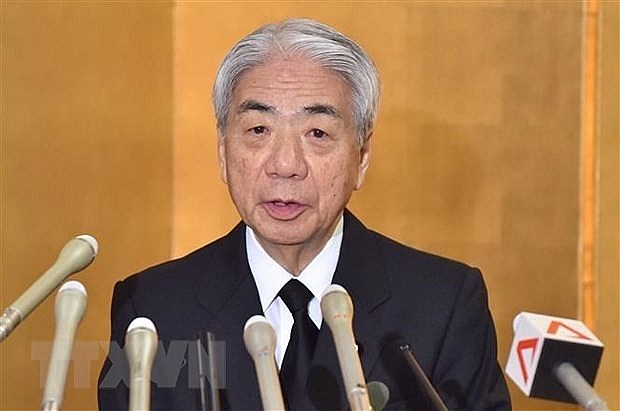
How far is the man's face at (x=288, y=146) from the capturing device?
1609 millimetres

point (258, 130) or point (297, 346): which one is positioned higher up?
point (258, 130)

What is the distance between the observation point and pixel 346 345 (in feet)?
3.65

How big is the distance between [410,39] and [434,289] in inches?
45.1

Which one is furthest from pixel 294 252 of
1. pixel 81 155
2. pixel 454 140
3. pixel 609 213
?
pixel 609 213

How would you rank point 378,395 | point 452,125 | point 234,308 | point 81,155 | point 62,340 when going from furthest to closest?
1. point 452,125
2. point 81,155
3. point 234,308
4. point 378,395
5. point 62,340

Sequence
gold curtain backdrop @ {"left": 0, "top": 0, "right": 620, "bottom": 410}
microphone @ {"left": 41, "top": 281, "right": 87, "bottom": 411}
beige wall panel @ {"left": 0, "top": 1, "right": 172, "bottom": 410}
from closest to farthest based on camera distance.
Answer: microphone @ {"left": 41, "top": 281, "right": 87, "bottom": 411} → beige wall panel @ {"left": 0, "top": 1, "right": 172, "bottom": 410} → gold curtain backdrop @ {"left": 0, "top": 0, "right": 620, "bottom": 410}

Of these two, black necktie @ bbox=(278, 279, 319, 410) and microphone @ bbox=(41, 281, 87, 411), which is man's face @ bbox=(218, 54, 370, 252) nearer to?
black necktie @ bbox=(278, 279, 319, 410)

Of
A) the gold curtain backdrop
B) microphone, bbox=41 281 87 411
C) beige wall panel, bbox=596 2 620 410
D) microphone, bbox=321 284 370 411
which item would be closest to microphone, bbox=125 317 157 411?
microphone, bbox=41 281 87 411

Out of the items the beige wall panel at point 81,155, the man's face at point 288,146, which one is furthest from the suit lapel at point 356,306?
the beige wall panel at point 81,155

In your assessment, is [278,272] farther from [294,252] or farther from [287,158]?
[287,158]

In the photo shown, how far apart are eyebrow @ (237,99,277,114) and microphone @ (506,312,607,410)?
0.59 m

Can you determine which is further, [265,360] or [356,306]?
[356,306]

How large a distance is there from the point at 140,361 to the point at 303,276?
0.64 metres

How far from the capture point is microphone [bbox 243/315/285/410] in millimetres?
1059
